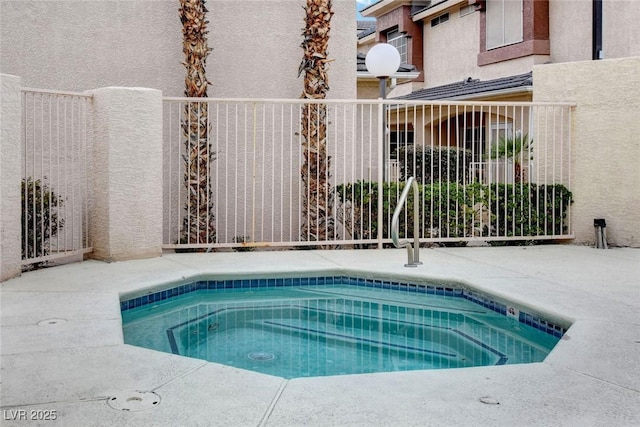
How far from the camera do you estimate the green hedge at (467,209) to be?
894cm

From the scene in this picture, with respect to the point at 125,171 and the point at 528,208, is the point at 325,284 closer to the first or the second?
the point at 125,171

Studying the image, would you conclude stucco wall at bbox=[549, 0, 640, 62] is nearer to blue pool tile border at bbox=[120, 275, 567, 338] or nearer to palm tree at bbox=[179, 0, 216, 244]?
palm tree at bbox=[179, 0, 216, 244]

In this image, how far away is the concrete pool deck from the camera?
2811 millimetres

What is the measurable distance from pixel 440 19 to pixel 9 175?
19825 mm

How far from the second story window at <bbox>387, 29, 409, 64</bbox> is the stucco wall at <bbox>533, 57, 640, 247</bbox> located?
614 inches

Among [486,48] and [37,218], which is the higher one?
[486,48]

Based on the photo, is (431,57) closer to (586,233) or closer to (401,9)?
(401,9)

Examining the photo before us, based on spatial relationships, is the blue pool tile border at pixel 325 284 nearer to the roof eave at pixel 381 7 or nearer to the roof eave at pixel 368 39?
the roof eave at pixel 381 7

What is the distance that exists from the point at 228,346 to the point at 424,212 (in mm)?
4905

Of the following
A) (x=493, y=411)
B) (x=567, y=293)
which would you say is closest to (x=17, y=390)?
(x=493, y=411)

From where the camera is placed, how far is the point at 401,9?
24406 mm

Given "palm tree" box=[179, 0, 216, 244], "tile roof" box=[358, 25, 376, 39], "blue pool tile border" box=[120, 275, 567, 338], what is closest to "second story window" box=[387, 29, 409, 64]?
"tile roof" box=[358, 25, 376, 39]

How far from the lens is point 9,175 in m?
6.05

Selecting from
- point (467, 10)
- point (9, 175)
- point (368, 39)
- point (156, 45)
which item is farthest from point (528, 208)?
point (368, 39)
